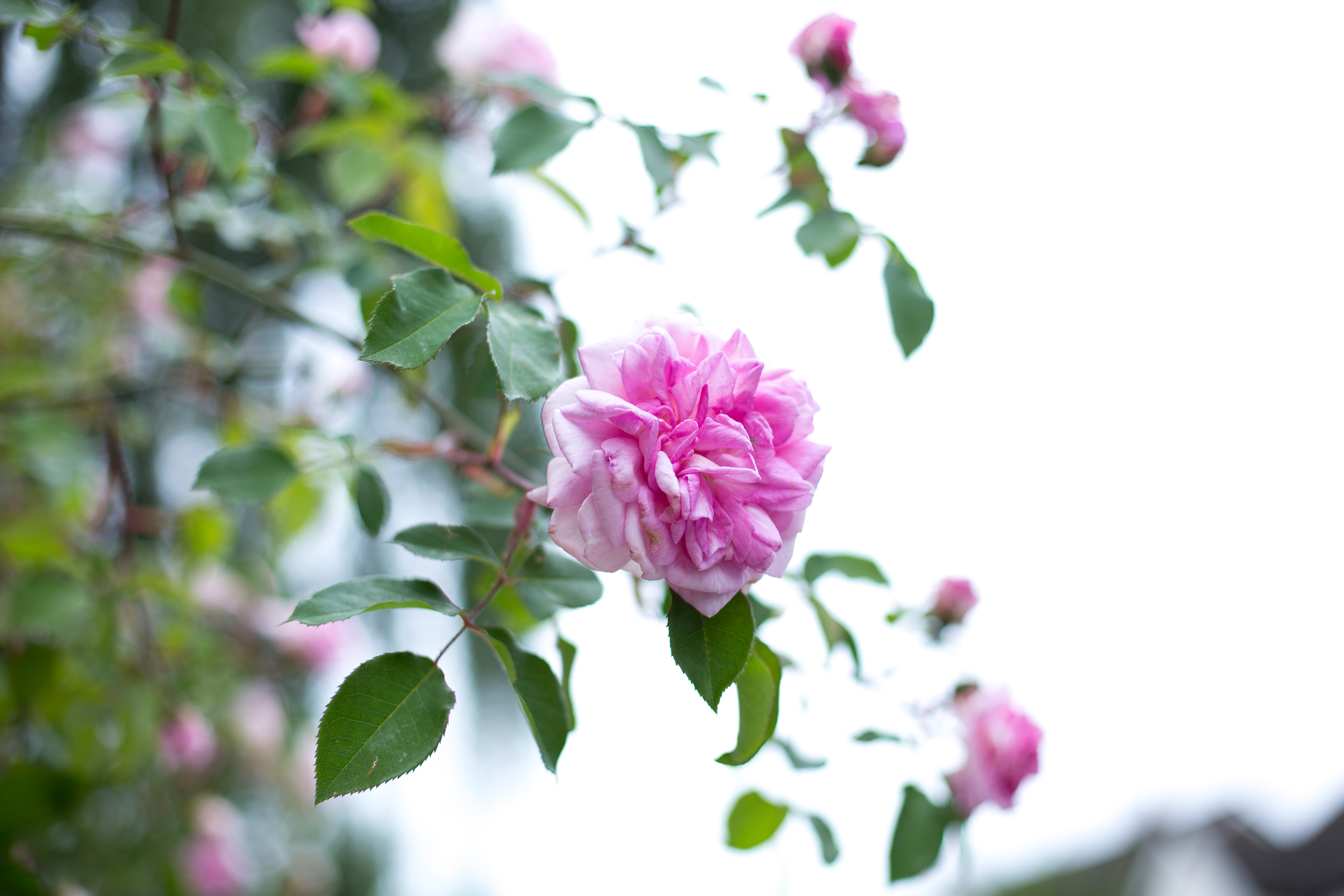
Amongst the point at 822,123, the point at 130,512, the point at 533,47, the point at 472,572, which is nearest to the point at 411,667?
the point at 822,123

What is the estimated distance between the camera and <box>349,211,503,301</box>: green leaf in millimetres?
451

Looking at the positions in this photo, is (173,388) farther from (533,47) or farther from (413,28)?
(413,28)

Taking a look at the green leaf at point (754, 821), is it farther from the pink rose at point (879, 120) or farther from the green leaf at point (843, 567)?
the pink rose at point (879, 120)

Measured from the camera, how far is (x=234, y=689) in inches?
55.5

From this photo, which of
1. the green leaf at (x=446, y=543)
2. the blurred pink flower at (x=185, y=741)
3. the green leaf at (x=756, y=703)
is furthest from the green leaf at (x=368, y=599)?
the blurred pink flower at (x=185, y=741)

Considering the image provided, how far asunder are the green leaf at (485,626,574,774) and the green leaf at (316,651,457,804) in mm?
31

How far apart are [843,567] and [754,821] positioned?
8.4 inches

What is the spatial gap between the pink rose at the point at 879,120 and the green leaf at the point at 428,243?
1.26 feet

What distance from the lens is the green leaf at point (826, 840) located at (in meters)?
0.68

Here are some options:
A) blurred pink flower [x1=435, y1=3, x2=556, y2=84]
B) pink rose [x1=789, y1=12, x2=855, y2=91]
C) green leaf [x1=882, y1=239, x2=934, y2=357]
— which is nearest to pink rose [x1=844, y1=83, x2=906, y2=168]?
pink rose [x1=789, y1=12, x2=855, y2=91]

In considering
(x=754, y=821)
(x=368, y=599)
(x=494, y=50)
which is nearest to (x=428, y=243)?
(x=368, y=599)

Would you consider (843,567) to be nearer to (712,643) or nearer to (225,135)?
(712,643)

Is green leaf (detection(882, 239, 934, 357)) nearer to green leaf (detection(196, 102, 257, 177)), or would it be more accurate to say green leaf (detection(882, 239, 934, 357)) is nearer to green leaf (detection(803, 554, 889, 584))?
green leaf (detection(803, 554, 889, 584))

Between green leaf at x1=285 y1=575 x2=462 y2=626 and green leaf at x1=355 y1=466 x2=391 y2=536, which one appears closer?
green leaf at x1=285 y1=575 x2=462 y2=626
